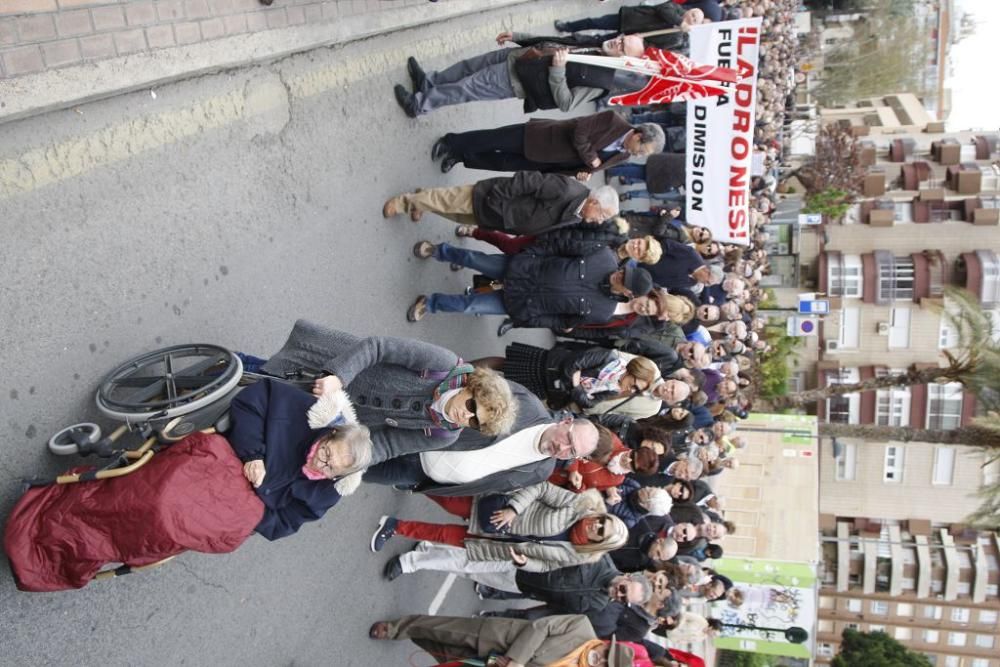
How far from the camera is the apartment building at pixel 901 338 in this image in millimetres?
27938

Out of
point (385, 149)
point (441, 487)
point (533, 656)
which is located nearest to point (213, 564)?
point (441, 487)

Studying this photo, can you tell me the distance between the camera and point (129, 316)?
4.95 meters

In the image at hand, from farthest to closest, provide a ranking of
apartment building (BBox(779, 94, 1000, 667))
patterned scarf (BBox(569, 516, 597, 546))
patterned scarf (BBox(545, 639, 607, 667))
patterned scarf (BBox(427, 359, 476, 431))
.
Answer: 1. apartment building (BBox(779, 94, 1000, 667))
2. patterned scarf (BBox(569, 516, 597, 546))
3. patterned scarf (BBox(545, 639, 607, 667))
4. patterned scarf (BBox(427, 359, 476, 431))

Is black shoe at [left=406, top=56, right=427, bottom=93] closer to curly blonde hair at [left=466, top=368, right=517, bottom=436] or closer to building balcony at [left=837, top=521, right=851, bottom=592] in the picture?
curly blonde hair at [left=466, top=368, right=517, bottom=436]

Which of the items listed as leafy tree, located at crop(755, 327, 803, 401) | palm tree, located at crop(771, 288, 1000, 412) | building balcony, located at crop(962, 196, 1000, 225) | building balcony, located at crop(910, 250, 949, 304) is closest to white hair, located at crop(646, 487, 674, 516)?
palm tree, located at crop(771, 288, 1000, 412)

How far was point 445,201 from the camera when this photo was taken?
748 cm

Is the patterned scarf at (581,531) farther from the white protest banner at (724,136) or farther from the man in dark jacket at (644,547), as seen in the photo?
the white protest banner at (724,136)

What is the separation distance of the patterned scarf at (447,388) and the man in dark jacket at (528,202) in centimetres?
273

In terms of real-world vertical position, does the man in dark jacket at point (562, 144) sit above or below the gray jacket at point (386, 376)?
above

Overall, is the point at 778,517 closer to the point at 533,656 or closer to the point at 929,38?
the point at 533,656

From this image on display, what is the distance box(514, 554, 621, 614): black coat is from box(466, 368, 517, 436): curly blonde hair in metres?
3.05

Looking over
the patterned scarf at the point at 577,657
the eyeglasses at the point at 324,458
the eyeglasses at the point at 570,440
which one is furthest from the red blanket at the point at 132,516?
the patterned scarf at the point at 577,657

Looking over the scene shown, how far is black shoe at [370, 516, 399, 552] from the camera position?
7328 mm

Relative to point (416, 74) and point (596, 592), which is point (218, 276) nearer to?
point (416, 74)
